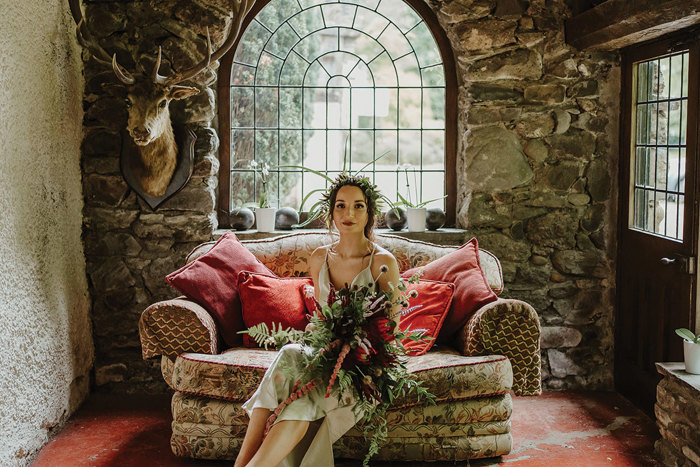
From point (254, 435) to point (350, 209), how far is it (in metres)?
1.11

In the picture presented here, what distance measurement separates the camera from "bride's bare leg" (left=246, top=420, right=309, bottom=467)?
9.37 feet

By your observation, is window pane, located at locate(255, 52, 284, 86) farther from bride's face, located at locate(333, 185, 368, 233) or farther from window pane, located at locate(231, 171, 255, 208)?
bride's face, located at locate(333, 185, 368, 233)

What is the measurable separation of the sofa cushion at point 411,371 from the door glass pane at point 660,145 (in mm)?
1301

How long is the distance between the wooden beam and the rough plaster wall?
9.91 feet

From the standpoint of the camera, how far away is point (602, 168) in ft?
14.9

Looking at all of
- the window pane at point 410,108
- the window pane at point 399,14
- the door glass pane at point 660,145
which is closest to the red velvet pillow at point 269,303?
the door glass pane at point 660,145

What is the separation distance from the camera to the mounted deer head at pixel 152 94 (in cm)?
378

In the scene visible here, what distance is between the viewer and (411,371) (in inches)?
129

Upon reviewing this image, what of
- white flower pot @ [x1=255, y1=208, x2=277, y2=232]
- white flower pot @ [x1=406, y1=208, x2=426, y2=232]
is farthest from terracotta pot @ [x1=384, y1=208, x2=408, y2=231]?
white flower pot @ [x1=255, y1=208, x2=277, y2=232]

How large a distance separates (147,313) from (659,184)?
9.45 ft

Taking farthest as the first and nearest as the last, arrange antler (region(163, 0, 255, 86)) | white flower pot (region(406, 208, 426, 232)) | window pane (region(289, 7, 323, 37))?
window pane (region(289, 7, 323, 37)), white flower pot (region(406, 208, 426, 232)), antler (region(163, 0, 255, 86))

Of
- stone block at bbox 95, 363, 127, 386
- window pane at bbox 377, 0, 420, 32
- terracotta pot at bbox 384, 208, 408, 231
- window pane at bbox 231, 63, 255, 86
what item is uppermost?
window pane at bbox 377, 0, 420, 32

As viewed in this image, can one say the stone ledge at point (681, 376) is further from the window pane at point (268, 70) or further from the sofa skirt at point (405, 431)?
the window pane at point (268, 70)

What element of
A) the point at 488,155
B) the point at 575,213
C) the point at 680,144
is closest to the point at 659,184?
the point at 680,144
